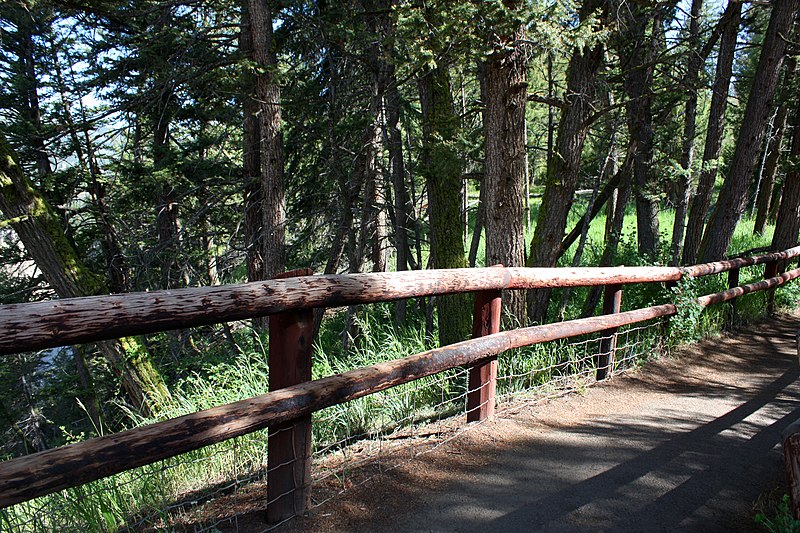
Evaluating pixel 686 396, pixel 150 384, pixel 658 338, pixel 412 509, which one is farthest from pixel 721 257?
pixel 150 384

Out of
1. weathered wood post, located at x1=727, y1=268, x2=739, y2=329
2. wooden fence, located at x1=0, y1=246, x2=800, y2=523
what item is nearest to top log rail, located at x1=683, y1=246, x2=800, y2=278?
weathered wood post, located at x1=727, y1=268, x2=739, y2=329

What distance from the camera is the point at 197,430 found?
98.8 inches

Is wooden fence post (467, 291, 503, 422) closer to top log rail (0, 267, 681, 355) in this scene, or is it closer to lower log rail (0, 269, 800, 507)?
lower log rail (0, 269, 800, 507)

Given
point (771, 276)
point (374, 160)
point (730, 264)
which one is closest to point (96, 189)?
point (374, 160)

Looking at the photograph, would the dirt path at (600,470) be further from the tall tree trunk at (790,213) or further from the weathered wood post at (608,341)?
the tall tree trunk at (790,213)

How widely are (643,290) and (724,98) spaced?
476 cm

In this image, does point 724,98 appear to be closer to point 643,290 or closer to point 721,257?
point 721,257

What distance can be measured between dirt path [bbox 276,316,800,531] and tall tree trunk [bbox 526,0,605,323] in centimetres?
337

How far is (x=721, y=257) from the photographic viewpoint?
9.73 m

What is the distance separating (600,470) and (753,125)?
801 cm

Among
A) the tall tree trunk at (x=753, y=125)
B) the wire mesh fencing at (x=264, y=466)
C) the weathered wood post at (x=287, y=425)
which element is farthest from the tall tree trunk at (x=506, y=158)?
the tall tree trunk at (x=753, y=125)

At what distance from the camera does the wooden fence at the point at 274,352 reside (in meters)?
2.10

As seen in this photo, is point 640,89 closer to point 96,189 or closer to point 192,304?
point 192,304

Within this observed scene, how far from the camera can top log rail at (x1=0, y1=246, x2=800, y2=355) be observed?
81.4 inches
